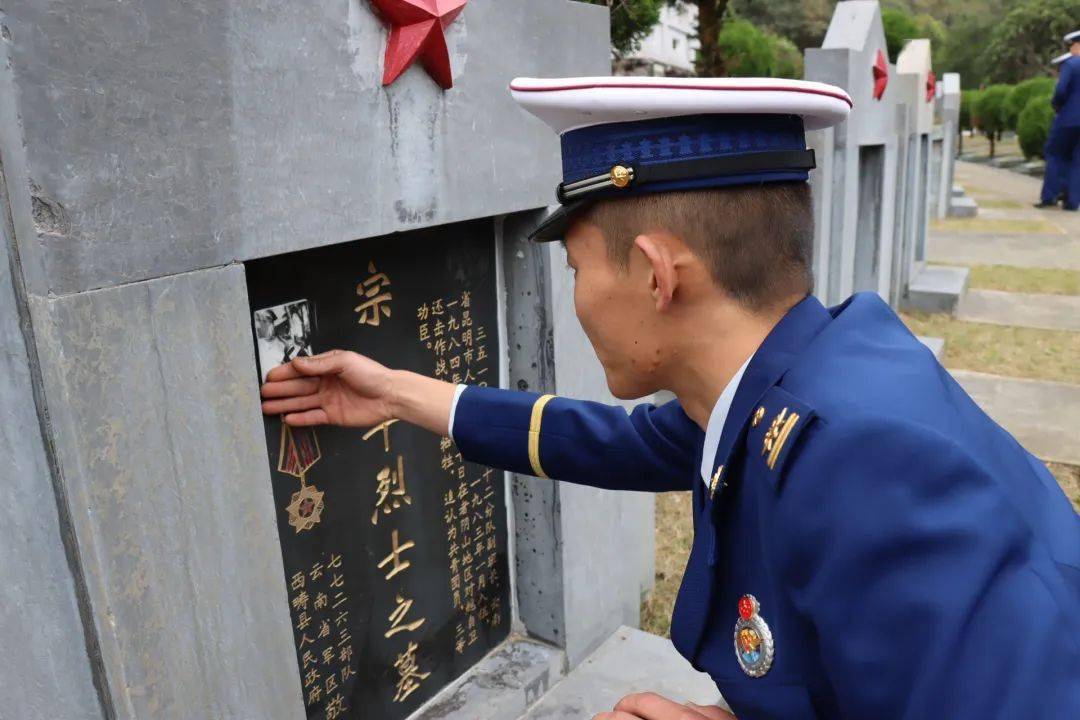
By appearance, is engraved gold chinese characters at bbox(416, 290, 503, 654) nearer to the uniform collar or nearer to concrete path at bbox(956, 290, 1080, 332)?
the uniform collar

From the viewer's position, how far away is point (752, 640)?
4.57 ft

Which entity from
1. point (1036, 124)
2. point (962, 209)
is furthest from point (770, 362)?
point (1036, 124)

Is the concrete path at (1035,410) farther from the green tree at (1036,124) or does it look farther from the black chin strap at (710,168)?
the green tree at (1036,124)

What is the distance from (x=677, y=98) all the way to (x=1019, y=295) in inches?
363

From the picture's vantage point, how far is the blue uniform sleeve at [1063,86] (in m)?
14.5

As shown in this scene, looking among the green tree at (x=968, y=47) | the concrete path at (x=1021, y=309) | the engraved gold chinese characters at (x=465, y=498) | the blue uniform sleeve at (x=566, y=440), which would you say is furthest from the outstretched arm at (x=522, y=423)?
the green tree at (x=968, y=47)

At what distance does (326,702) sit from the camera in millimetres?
2225

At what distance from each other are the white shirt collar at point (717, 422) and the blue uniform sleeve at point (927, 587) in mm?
284

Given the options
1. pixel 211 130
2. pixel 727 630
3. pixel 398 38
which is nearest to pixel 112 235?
pixel 211 130

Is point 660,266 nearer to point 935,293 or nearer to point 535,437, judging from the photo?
point 535,437

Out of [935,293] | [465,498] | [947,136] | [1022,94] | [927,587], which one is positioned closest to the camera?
[927,587]

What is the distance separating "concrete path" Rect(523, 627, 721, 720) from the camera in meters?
2.79

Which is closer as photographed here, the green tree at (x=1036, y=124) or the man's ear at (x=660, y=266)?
the man's ear at (x=660, y=266)

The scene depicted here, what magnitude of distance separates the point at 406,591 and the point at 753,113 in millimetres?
1584
